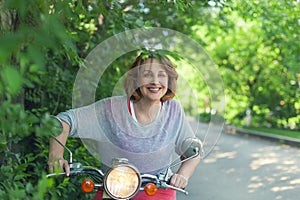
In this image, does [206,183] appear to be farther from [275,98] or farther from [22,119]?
[275,98]

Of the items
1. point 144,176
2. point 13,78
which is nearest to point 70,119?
point 144,176

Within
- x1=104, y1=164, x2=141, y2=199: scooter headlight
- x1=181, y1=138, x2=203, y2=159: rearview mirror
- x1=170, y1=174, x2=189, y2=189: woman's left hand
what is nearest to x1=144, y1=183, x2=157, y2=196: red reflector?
x1=104, y1=164, x2=141, y2=199: scooter headlight

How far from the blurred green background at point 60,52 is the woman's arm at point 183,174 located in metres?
0.41

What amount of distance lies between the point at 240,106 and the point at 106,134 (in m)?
21.5

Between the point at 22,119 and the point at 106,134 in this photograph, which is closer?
the point at 22,119

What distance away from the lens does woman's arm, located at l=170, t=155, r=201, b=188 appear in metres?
2.75

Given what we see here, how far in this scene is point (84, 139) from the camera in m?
3.38

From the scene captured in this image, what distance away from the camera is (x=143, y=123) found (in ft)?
10.4

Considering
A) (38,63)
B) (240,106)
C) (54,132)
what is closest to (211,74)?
(54,132)

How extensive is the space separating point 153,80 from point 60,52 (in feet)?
1.86

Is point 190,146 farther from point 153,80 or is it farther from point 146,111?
point 153,80

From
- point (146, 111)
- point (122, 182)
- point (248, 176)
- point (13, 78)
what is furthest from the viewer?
point (248, 176)

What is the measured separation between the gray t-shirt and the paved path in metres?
1.62

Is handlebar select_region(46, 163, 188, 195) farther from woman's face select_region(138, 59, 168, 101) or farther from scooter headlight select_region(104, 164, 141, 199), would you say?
woman's face select_region(138, 59, 168, 101)
